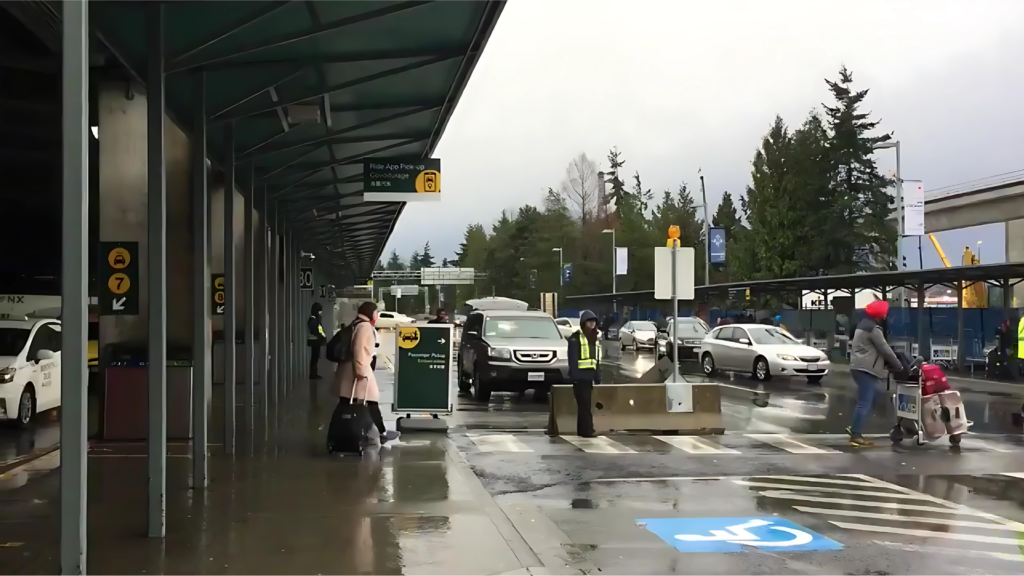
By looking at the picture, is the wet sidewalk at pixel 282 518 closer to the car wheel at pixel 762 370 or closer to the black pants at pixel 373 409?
the black pants at pixel 373 409

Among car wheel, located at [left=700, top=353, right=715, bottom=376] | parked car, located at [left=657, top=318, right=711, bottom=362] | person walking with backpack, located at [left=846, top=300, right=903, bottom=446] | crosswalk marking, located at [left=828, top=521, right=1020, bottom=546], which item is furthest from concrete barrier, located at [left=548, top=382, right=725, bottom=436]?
parked car, located at [left=657, top=318, right=711, bottom=362]

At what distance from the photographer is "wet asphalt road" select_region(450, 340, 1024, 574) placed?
270 inches

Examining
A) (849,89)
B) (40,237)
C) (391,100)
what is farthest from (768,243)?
(391,100)

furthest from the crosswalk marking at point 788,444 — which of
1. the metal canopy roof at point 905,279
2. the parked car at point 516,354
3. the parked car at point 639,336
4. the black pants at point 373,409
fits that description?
the parked car at point 639,336

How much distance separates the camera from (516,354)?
59.8ft

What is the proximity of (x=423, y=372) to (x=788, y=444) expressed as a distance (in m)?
5.32

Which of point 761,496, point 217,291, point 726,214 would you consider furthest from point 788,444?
point 726,214

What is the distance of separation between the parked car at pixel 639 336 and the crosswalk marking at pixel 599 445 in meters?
27.1

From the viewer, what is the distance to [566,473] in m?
10.3

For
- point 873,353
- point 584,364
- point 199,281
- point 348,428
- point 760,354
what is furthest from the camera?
point 760,354

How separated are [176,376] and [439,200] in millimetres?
5523

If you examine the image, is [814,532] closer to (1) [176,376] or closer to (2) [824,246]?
(1) [176,376]

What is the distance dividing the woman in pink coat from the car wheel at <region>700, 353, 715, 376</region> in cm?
1692

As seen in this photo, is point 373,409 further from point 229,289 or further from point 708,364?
point 708,364
